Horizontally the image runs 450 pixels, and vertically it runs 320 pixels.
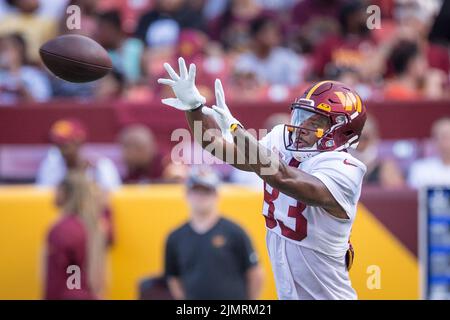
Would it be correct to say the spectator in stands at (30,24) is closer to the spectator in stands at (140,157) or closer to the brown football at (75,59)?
the spectator in stands at (140,157)

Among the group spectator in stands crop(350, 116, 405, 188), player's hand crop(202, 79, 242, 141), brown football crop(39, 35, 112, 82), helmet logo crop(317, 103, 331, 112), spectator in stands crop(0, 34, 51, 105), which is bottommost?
player's hand crop(202, 79, 242, 141)

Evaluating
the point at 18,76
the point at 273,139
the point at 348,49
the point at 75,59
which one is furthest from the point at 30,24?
the point at 273,139

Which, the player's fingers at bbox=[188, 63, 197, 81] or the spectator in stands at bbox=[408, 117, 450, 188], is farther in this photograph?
the spectator in stands at bbox=[408, 117, 450, 188]

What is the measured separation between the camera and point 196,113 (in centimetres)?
537

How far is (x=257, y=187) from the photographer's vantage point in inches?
348

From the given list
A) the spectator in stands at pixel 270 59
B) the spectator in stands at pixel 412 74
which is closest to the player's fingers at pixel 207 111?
the spectator in stands at pixel 412 74

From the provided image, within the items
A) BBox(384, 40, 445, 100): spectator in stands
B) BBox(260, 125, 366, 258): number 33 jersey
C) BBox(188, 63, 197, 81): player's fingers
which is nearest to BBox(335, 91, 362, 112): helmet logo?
BBox(260, 125, 366, 258): number 33 jersey

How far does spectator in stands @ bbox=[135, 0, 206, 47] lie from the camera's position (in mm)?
11473

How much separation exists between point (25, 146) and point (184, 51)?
2.05 metres

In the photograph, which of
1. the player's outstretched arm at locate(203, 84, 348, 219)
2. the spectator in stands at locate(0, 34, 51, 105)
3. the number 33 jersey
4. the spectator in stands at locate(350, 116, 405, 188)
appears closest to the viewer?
the player's outstretched arm at locate(203, 84, 348, 219)

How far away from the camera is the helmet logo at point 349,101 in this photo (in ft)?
17.5

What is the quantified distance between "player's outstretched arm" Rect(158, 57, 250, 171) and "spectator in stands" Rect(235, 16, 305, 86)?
5880 mm

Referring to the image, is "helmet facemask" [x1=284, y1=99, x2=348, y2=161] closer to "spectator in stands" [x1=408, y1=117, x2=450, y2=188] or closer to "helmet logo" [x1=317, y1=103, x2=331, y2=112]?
"helmet logo" [x1=317, y1=103, x2=331, y2=112]
